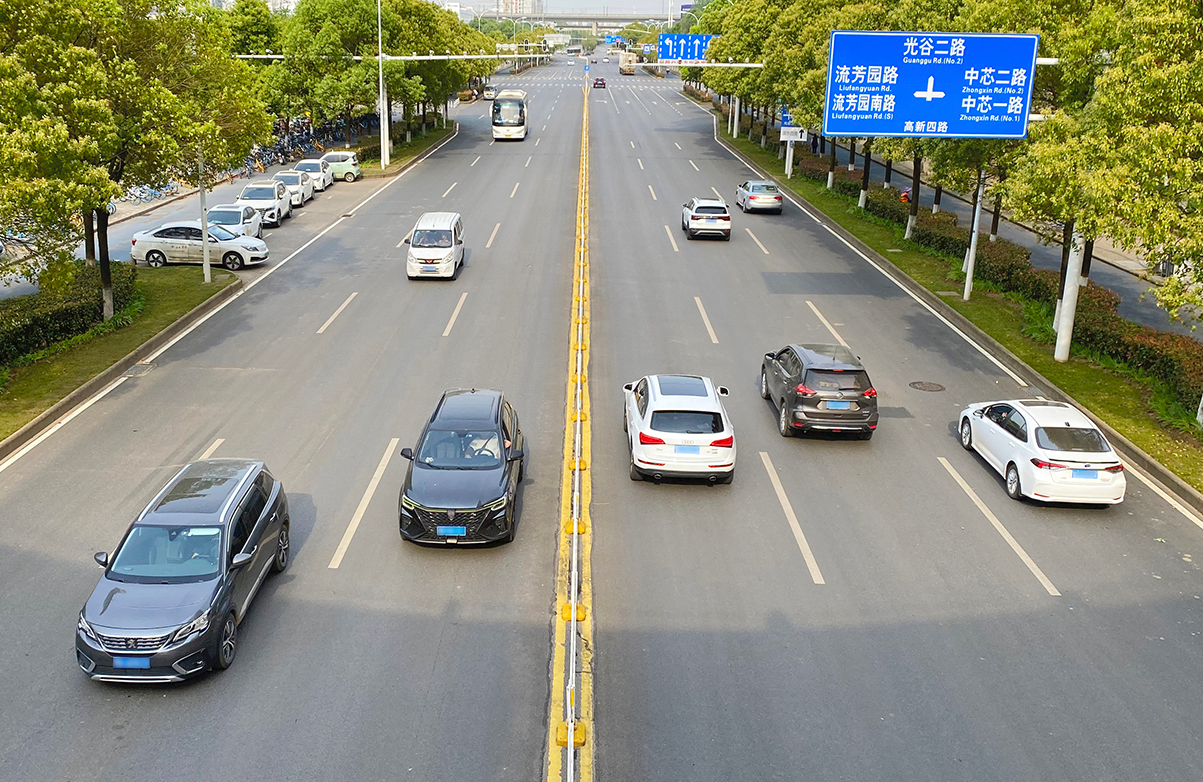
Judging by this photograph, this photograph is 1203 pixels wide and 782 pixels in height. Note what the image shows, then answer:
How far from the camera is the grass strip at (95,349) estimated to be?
20016 mm

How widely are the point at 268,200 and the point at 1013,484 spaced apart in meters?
31.7

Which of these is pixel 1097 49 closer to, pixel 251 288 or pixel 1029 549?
pixel 1029 549

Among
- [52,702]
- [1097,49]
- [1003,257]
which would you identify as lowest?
[52,702]

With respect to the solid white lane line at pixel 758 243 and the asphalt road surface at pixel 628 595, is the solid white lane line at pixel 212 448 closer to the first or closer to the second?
the asphalt road surface at pixel 628 595

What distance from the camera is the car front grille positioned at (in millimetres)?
10812

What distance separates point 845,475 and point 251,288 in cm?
2013

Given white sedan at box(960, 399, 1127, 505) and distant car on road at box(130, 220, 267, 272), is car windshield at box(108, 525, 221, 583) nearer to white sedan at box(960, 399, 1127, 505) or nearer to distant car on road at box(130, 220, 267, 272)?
white sedan at box(960, 399, 1127, 505)

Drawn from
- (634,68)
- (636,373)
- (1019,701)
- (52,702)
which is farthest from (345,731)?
(634,68)

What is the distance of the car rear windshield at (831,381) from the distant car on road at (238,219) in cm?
2308

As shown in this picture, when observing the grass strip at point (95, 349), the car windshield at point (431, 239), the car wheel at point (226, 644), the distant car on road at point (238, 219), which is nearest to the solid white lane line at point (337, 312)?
the car windshield at point (431, 239)

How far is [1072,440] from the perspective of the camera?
54.5 ft

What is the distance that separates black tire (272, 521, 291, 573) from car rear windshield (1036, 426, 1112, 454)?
12.3 m

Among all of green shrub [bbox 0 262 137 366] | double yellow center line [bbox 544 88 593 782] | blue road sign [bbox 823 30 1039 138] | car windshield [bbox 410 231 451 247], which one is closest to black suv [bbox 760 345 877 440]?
double yellow center line [bbox 544 88 593 782]

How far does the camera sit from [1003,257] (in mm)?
30984
